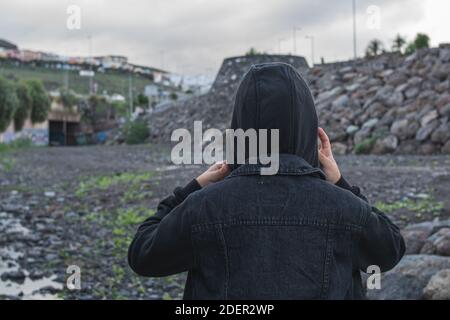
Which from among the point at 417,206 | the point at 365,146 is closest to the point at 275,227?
the point at 417,206

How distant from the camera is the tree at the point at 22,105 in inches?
1543

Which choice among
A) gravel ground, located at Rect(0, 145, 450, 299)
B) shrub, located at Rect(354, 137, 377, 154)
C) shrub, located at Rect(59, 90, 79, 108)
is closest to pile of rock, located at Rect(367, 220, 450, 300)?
gravel ground, located at Rect(0, 145, 450, 299)

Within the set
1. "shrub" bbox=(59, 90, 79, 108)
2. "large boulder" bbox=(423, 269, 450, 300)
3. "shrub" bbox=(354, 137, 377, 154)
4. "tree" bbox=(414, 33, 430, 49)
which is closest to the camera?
"large boulder" bbox=(423, 269, 450, 300)

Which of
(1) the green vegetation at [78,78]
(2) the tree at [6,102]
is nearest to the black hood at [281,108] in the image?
(2) the tree at [6,102]

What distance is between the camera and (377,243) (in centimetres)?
166

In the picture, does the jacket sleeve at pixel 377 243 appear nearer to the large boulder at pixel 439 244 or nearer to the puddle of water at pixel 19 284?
the large boulder at pixel 439 244

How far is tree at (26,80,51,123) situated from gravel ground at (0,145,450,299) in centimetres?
2810

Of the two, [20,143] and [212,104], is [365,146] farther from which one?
[20,143]

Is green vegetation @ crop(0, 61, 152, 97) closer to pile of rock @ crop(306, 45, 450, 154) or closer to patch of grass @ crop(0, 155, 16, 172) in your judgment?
patch of grass @ crop(0, 155, 16, 172)

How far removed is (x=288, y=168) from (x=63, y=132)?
156 ft

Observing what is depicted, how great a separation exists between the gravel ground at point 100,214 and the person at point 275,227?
3.63 m

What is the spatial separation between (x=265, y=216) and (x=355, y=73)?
22234mm

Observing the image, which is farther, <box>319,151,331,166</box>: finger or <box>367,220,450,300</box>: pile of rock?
<box>367,220,450,300</box>: pile of rock

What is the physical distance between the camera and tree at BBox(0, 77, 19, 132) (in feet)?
109
